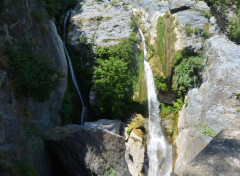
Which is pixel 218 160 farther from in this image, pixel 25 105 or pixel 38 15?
pixel 38 15

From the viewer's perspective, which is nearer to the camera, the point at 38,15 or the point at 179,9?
the point at 38,15

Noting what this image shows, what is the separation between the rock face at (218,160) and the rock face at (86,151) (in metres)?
5.52

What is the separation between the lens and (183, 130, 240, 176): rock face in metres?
1.62

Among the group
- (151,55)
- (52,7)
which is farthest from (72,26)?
(151,55)

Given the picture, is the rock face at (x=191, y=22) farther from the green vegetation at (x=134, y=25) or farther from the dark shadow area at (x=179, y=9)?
the green vegetation at (x=134, y=25)

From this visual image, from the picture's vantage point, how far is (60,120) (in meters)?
10.0

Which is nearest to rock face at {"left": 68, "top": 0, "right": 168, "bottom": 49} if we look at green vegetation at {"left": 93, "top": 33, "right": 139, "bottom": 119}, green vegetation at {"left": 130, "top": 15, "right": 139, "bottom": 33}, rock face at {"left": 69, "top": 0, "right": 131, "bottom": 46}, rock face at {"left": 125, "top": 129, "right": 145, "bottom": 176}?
rock face at {"left": 69, "top": 0, "right": 131, "bottom": 46}

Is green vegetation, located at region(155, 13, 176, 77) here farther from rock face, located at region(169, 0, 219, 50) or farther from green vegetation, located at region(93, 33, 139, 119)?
green vegetation, located at region(93, 33, 139, 119)

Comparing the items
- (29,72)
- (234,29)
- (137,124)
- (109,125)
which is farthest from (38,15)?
(234,29)

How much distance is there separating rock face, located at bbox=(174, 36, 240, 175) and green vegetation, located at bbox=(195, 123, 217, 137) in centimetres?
4

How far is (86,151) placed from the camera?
279 inches

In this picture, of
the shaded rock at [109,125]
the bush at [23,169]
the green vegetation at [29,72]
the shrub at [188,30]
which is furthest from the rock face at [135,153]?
the shrub at [188,30]

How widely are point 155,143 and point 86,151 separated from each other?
20.0 feet

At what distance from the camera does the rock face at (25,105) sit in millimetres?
6137
